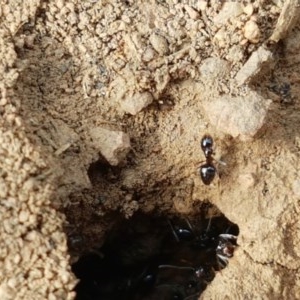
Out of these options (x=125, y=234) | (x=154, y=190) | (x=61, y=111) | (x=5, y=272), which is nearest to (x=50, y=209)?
(x=5, y=272)

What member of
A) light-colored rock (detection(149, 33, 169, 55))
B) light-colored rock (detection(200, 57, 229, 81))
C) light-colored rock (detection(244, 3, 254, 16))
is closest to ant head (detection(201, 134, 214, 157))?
light-colored rock (detection(200, 57, 229, 81))

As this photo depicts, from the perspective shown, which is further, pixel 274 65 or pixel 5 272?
pixel 274 65

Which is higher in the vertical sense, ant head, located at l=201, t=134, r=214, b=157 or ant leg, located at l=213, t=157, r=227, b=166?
ant head, located at l=201, t=134, r=214, b=157

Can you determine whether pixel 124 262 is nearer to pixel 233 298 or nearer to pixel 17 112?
pixel 233 298

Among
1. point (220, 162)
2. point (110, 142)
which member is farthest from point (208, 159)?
point (110, 142)

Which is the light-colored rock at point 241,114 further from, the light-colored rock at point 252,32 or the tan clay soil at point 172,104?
the light-colored rock at point 252,32

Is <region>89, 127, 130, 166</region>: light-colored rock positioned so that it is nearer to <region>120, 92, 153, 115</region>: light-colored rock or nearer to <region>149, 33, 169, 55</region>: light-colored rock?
<region>120, 92, 153, 115</region>: light-colored rock

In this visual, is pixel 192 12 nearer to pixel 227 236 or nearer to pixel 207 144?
pixel 207 144
